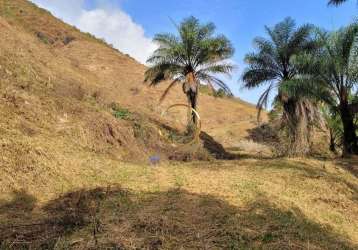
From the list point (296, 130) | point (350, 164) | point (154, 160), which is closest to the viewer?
point (154, 160)

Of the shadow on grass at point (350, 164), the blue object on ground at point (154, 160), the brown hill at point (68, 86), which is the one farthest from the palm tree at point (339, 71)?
the brown hill at point (68, 86)

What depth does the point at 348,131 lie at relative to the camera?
849 inches

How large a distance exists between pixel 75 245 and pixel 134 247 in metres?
1.11

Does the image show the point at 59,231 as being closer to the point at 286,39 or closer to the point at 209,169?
the point at 209,169

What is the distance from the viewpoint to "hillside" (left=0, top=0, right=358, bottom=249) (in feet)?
30.8

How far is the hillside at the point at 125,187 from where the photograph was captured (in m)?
9.38

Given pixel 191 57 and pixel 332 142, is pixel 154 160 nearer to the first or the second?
pixel 191 57

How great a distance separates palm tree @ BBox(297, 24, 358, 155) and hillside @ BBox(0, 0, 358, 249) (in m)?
2.81

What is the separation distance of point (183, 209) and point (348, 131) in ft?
43.3

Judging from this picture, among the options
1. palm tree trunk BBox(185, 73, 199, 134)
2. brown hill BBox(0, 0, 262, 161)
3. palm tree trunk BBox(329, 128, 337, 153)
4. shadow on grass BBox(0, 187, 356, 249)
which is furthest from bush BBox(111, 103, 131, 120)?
palm tree trunk BBox(329, 128, 337, 153)

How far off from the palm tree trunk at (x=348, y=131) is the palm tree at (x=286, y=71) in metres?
1.93

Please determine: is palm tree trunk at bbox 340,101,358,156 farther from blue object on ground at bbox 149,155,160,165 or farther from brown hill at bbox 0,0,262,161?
brown hill at bbox 0,0,262,161

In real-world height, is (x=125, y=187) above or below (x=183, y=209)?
above

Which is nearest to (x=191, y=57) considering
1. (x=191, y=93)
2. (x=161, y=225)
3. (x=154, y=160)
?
(x=191, y=93)
